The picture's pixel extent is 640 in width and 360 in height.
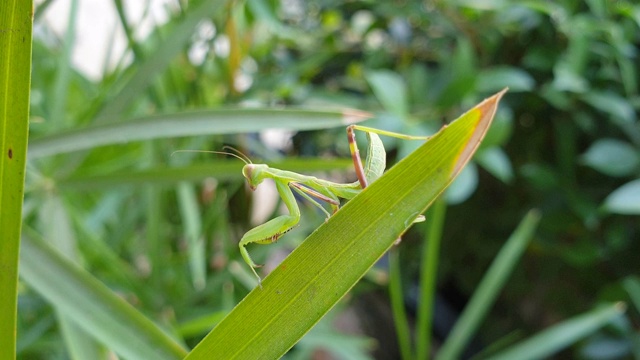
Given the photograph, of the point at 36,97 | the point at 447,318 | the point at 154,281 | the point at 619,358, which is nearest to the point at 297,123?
the point at 154,281

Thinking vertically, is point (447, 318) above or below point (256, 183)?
below

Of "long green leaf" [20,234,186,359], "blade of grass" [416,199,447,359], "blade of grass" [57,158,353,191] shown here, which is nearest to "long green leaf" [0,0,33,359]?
"long green leaf" [20,234,186,359]

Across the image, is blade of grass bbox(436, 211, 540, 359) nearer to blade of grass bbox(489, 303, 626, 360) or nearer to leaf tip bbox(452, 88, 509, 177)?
blade of grass bbox(489, 303, 626, 360)

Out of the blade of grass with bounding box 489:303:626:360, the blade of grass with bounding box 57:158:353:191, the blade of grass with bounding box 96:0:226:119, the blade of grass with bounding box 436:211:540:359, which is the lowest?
the blade of grass with bounding box 489:303:626:360

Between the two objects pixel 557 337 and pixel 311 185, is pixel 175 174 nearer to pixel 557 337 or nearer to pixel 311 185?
pixel 311 185

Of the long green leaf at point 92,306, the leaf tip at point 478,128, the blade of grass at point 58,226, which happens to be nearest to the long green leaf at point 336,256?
the leaf tip at point 478,128

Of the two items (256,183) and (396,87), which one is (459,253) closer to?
(396,87)
